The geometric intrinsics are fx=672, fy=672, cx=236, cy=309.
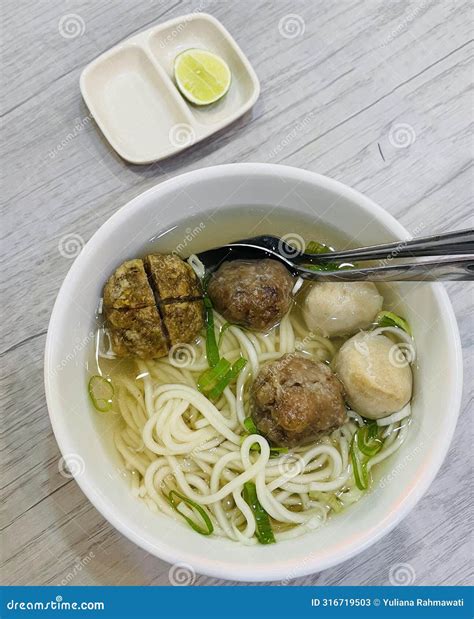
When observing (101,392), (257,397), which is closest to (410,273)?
(257,397)

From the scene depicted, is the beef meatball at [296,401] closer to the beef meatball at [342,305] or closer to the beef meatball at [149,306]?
the beef meatball at [342,305]

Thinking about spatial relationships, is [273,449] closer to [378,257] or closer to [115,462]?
[115,462]

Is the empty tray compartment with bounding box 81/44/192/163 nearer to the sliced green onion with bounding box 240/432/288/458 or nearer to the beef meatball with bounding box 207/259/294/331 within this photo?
the beef meatball with bounding box 207/259/294/331

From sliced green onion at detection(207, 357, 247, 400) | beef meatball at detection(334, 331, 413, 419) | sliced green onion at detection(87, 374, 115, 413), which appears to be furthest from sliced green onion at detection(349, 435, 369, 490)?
sliced green onion at detection(87, 374, 115, 413)

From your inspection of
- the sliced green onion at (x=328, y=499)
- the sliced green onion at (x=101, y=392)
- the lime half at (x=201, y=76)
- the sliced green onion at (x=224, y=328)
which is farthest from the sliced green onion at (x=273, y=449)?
the lime half at (x=201, y=76)

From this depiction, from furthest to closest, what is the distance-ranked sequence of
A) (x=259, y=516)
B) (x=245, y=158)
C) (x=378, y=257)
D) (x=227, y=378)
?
1. (x=245, y=158)
2. (x=227, y=378)
3. (x=259, y=516)
4. (x=378, y=257)
